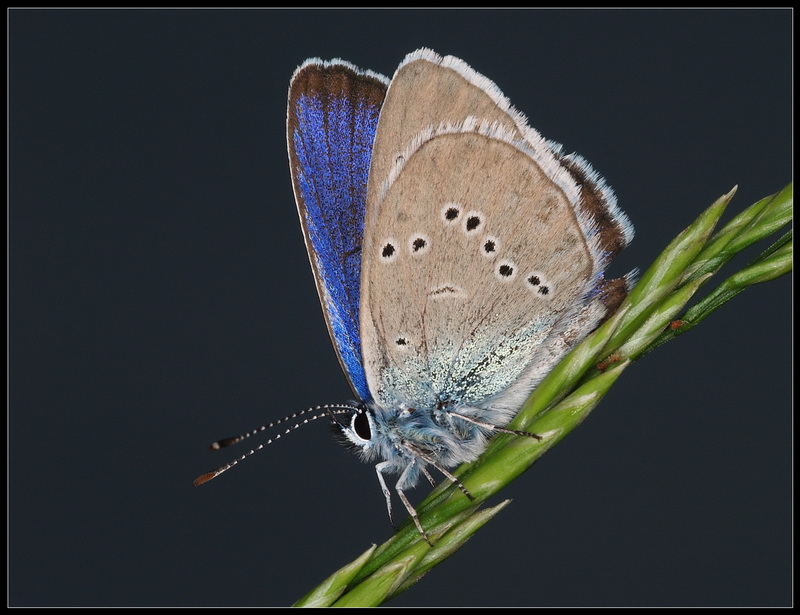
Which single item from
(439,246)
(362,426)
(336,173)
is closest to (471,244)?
(439,246)

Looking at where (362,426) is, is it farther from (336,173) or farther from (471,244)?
(336,173)

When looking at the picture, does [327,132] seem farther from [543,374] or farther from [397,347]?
[543,374]

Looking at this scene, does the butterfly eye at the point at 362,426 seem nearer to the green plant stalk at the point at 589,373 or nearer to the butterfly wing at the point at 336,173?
the butterfly wing at the point at 336,173

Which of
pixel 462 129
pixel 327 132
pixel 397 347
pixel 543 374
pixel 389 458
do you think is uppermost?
pixel 327 132

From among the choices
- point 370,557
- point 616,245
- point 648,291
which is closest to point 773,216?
point 648,291

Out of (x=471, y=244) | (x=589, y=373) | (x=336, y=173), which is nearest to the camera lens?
(x=589, y=373)

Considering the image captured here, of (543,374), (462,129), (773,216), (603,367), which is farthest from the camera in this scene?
(543,374)

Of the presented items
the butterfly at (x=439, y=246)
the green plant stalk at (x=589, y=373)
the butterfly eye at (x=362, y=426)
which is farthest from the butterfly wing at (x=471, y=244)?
the green plant stalk at (x=589, y=373)
